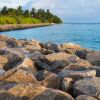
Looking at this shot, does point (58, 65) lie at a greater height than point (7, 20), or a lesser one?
greater

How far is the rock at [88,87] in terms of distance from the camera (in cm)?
694

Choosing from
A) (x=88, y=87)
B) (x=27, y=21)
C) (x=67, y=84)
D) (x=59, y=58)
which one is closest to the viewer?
(x=88, y=87)

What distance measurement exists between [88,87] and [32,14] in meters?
130

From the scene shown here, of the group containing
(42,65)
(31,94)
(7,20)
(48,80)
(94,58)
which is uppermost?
(31,94)

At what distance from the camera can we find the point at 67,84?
7625 mm

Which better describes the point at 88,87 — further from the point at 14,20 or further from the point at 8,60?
the point at 14,20

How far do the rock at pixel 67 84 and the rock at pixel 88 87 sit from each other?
8.8 inches

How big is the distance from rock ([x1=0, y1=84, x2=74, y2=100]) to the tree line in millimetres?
106388

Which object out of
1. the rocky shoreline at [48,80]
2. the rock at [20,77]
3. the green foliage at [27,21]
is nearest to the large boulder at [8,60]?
the rocky shoreline at [48,80]

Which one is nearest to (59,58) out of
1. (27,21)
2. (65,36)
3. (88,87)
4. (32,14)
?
(88,87)

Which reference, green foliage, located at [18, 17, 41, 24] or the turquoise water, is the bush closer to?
green foliage, located at [18, 17, 41, 24]

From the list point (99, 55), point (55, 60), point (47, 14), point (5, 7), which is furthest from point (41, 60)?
point (47, 14)

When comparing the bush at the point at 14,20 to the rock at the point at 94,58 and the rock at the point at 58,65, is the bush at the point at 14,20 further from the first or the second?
the rock at the point at 58,65

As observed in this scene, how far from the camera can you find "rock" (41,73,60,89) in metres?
7.91
